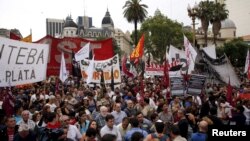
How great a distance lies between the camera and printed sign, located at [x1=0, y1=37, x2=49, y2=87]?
29.5 ft

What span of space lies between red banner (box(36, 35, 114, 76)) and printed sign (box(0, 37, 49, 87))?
6471 mm

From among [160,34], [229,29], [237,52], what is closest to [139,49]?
[237,52]

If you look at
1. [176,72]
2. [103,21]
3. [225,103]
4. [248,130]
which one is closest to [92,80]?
[176,72]

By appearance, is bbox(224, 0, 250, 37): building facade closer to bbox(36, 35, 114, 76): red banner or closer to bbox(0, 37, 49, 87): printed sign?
bbox(36, 35, 114, 76): red banner

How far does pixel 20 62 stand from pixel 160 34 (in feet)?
207

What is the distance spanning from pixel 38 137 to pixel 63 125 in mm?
631

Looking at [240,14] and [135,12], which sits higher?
[240,14]

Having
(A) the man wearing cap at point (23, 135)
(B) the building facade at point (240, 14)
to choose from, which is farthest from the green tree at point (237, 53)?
(A) the man wearing cap at point (23, 135)

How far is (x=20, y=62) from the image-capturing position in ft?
31.3

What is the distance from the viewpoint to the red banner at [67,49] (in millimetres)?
16953

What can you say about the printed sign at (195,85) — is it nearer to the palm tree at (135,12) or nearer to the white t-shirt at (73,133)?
the white t-shirt at (73,133)

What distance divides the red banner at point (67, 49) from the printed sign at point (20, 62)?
6.47m

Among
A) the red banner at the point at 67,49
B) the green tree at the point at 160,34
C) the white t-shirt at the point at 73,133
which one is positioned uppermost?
the green tree at the point at 160,34

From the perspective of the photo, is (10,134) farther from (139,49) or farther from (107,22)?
(107,22)
